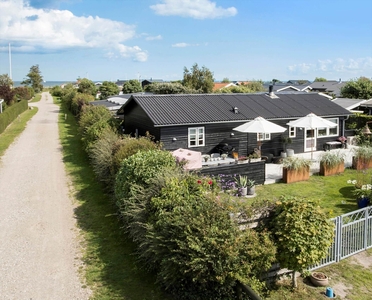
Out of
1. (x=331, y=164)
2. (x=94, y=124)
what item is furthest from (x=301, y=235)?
(x=94, y=124)

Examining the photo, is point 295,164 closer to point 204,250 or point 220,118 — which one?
point 220,118

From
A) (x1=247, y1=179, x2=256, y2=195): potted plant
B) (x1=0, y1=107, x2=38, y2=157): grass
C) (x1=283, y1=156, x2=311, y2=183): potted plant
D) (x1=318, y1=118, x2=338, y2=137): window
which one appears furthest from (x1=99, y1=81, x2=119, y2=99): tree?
(x1=247, y1=179, x2=256, y2=195): potted plant

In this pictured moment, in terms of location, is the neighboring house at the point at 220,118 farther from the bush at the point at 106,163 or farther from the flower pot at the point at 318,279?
the flower pot at the point at 318,279

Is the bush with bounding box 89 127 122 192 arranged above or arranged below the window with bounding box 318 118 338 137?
below

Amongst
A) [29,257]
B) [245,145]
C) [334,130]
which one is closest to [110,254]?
[29,257]

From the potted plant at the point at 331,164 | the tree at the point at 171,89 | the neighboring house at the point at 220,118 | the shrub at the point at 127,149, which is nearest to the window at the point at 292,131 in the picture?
the neighboring house at the point at 220,118

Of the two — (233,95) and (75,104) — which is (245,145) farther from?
(75,104)

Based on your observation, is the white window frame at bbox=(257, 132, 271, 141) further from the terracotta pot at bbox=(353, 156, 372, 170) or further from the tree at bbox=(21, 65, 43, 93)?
the tree at bbox=(21, 65, 43, 93)

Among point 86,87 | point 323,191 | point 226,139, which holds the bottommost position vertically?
point 323,191
